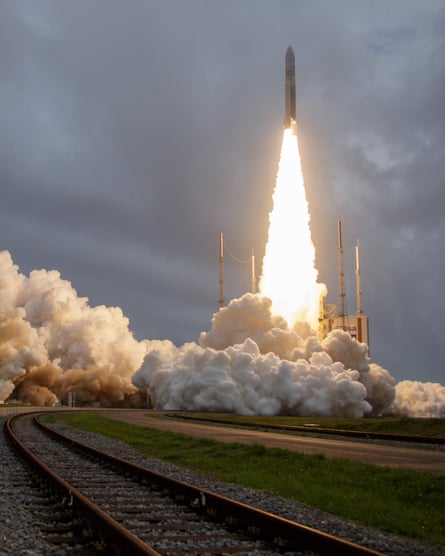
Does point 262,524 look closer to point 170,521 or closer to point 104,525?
point 170,521

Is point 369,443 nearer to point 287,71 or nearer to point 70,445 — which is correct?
point 70,445

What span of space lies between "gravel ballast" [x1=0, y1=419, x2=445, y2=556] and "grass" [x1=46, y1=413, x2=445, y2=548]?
418 millimetres

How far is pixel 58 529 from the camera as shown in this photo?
8.76 m

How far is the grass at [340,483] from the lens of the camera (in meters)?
10.3

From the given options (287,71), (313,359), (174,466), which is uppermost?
(287,71)

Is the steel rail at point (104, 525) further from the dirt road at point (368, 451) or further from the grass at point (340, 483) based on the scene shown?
the dirt road at point (368, 451)

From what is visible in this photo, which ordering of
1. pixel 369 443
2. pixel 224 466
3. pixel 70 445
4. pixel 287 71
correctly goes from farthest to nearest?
pixel 287 71 → pixel 369 443 → pixel 70 445 → pixel 224 466

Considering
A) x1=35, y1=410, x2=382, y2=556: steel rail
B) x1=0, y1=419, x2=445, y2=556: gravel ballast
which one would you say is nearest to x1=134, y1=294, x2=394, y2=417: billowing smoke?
x1=0, y1=419, x2=445, y2=556: gravel ballast

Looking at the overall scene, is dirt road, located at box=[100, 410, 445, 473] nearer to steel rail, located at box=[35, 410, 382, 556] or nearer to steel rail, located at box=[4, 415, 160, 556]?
steel rail, located at box=[35, 410, 382, 556]

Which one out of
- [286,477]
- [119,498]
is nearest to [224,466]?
[286,477]

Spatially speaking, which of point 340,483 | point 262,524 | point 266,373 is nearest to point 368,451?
point 340,483

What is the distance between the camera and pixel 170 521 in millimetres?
9328

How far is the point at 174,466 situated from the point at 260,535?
31.7ft

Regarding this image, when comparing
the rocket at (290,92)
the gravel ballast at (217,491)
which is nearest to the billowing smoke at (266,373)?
the rocket at (290,92)
